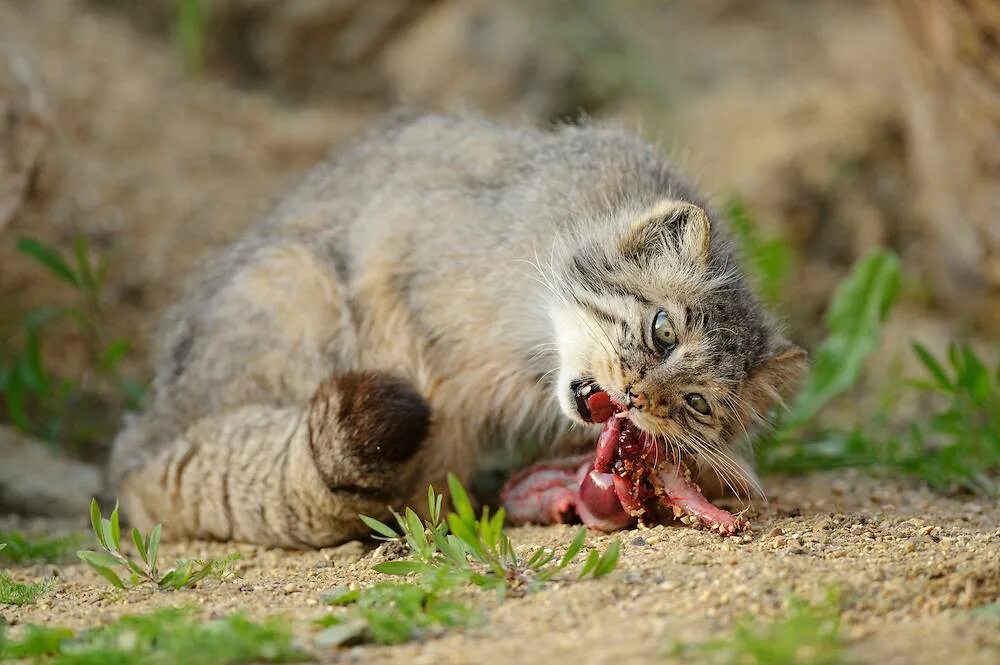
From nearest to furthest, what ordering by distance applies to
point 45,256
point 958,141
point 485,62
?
point 45,256 < point 958,141 < point 485,62

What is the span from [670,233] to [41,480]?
3577 mm

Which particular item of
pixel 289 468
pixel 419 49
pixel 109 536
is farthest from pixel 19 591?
pixel 419 49

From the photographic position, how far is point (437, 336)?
5.24 metres

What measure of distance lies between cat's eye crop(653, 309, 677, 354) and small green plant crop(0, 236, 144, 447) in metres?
3.36

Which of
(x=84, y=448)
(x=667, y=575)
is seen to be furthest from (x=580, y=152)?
(x=84, y=448)

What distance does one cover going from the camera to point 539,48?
9.90 metres

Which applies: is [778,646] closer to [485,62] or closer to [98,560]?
[98,560]

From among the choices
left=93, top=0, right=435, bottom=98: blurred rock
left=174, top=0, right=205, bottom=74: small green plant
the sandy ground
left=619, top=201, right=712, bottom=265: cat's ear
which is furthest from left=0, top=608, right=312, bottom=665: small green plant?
left=93, top=0, right=435, bottom=98: blurred rock

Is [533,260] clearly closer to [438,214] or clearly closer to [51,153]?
[438,214]

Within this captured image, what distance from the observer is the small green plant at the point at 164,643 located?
9.71 ft

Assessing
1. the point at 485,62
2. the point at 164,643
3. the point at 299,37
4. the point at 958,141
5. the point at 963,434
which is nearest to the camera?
the point at 164,643

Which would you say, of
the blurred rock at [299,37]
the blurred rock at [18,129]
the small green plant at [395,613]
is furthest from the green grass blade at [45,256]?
the blurred rock at [299,37]

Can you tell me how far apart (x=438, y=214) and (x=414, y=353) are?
680 millimetres

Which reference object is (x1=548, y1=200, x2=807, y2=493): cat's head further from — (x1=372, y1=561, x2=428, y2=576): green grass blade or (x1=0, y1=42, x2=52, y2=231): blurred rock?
(x1=0, y1=42, x2=52, y2=231): blurred rock
